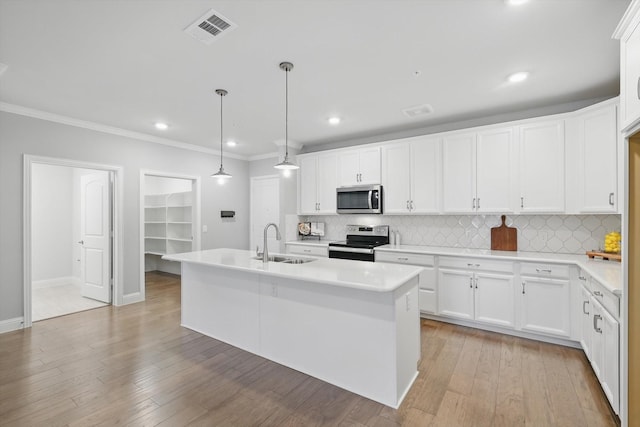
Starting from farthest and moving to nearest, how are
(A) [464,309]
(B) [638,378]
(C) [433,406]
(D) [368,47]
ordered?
(A) [464,309] < (D) [368,47] < (C) [433,406] < (B) [638,378]

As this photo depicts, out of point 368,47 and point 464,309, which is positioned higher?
point 368,47

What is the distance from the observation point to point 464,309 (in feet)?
11.8

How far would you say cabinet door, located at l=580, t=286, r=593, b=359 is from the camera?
2.59m

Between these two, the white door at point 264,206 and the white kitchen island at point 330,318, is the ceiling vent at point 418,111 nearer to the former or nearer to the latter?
the white kitchen island at point 330,318

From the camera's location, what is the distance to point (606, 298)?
2.12 m

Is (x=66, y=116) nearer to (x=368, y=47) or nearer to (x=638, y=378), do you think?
(x=368, y=47)

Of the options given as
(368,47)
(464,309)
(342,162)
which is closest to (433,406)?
(464,309)

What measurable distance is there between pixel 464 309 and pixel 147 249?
714 cm

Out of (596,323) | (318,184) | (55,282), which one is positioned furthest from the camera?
(55,282)

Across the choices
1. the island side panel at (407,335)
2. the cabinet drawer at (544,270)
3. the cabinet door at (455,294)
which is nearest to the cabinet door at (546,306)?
the cabinet drawer at (544,270)

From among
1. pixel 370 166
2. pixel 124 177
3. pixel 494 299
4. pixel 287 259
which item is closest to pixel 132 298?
pixel 124 177

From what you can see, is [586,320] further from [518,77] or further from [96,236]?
[96,236]

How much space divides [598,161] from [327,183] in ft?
11.1

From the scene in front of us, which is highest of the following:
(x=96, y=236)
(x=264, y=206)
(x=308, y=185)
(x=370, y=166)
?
(x=370, y=166)
